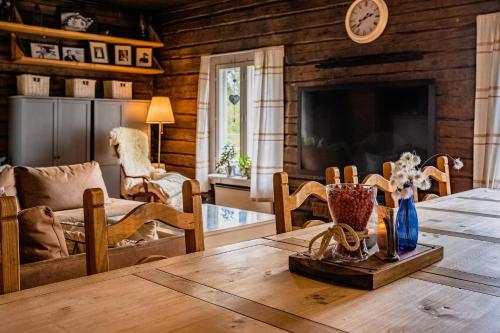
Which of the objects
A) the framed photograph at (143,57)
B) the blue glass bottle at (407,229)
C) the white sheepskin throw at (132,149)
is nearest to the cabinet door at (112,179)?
the white sheepskin throw at (132,149)

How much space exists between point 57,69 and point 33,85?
617mm

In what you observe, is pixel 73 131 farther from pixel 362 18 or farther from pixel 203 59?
pixel 362 18

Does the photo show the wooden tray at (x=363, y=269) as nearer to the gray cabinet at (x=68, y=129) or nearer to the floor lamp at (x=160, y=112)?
the gray cabinet at (x=68, y=129)

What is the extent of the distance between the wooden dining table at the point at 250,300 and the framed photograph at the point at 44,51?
5.60m

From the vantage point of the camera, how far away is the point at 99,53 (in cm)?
688

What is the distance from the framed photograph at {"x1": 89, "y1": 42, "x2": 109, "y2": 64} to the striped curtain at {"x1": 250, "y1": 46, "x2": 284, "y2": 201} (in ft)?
7.51

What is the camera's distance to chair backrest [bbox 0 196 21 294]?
123cm

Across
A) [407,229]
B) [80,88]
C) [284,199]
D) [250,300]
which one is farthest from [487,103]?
[80,88]

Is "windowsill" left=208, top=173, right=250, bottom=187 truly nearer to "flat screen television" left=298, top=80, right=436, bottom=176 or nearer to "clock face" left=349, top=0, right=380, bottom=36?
"flat screen television" left=298, top=80, right=436, bottom=176

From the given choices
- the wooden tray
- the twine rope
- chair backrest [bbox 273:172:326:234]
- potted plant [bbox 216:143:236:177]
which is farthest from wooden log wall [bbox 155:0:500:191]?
the twine rope

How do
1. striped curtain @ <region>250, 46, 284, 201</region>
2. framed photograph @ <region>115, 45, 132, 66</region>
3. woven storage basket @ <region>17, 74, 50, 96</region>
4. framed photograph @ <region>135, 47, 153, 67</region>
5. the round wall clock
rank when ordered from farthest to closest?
framed photograph @ <region>135, 47, 153, 67</region> < framed photograph @ <region>115, 45, 132, 66</region> < woven storage basket @ <region>17, 74, 50, 96</region> < striped curtain @ <region>250, 46, 284, 201</region> < the round wall clock

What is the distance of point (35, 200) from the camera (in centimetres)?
395

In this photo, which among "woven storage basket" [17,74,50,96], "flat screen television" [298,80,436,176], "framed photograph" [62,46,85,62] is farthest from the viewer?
"framed photograph" [62,46,85,62]

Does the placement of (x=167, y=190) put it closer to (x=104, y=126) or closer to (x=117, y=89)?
(x=104, y=126)
